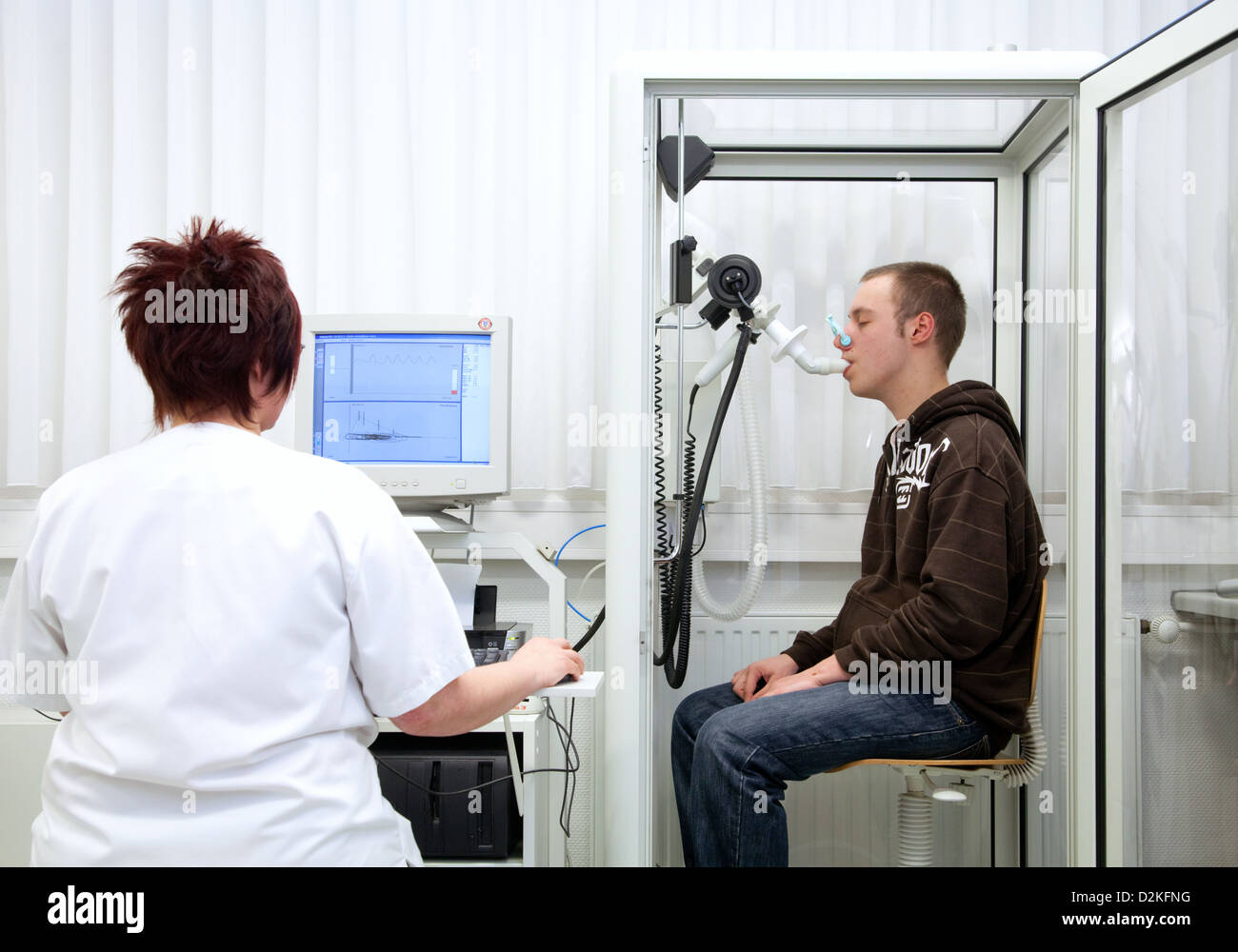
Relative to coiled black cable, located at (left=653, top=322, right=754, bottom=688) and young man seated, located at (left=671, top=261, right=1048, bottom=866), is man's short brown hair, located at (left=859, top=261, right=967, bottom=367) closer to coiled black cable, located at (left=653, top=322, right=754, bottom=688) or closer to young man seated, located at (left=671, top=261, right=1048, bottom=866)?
young man seated, located at (left=671, top=261, right=1048, bottom=866)

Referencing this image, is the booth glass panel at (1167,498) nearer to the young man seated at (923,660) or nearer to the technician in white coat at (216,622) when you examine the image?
the young man seated at (923,660)

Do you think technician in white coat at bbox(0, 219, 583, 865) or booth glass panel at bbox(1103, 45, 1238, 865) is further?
booth glass panel at bbox(1103, 45, 1238, 865)

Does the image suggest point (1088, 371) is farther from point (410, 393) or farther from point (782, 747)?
point (410, 393)

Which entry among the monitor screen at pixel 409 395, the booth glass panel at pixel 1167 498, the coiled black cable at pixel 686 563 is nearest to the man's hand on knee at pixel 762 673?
the coiled black cable at pixel 686 563

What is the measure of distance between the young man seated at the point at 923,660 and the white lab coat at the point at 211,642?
788 mm

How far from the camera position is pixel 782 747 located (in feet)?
5.24

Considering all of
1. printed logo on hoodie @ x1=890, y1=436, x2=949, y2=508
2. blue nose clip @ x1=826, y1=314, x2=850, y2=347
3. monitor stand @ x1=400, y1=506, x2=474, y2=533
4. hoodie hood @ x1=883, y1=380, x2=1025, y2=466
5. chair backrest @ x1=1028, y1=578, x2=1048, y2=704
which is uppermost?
blue nose clip @ x1=826, y1=314, x2=850, y2=347

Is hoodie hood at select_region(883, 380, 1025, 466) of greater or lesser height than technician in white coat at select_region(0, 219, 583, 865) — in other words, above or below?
above

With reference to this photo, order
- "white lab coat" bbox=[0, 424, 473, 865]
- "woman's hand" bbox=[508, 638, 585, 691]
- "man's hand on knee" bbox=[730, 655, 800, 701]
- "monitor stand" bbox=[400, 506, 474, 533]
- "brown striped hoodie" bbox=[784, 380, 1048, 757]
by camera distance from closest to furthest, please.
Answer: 1. "white lab coat" bbox=[0, 424, 473, 865]
2. "woman's hand" bbox=[508, 638, 585, 691]
3. "brown striped hoodie" bbox=[784, 380, 1048, 757]
4. "monitor stand" bbox=[400, 506, 474, 533]
5. "man's hand on knee" bbox=[730, 655, 800, 701]

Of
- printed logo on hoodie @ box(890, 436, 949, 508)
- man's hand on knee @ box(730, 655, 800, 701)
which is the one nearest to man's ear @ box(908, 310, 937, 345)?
printed logo on hoodie @ box(890, 436, 949, 508)

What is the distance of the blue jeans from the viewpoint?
5.19ft

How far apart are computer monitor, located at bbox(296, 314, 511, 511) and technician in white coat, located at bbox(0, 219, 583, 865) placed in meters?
0.74

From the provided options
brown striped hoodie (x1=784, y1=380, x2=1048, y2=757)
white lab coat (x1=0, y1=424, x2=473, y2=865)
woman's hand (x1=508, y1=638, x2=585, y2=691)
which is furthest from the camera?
brown striped hoodie (x1=784, y1=380, x2=1048, y2=757)

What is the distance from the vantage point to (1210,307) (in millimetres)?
1577
